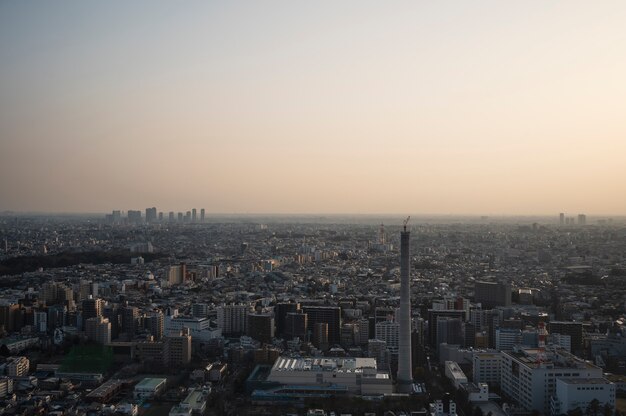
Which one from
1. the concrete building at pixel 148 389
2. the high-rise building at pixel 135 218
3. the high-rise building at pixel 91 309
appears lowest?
the concrete building at pixel 148 389

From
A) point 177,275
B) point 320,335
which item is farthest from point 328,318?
point 177,275

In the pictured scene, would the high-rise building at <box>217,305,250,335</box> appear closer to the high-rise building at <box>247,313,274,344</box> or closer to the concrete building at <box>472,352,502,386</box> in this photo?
the high-rise building at <box>247,313,274,344</box>

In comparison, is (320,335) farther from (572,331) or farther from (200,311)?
(572,331)

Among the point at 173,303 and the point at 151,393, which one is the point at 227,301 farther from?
the point at 151,393

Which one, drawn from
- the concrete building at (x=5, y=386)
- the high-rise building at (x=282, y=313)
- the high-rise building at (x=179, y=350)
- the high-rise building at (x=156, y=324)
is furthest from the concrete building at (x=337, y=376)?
the high-rise building at (x=156, y=324)

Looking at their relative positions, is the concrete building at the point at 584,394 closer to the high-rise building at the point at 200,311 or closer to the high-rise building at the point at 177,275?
the high-rise building at the point at 200,311

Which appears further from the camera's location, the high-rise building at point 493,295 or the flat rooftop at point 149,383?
the high-rise building at point 493,295

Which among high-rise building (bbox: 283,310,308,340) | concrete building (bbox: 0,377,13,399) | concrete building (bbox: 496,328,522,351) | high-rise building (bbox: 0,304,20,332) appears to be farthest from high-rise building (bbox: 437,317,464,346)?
high-rise building (bbox: 0,304,20,332)
